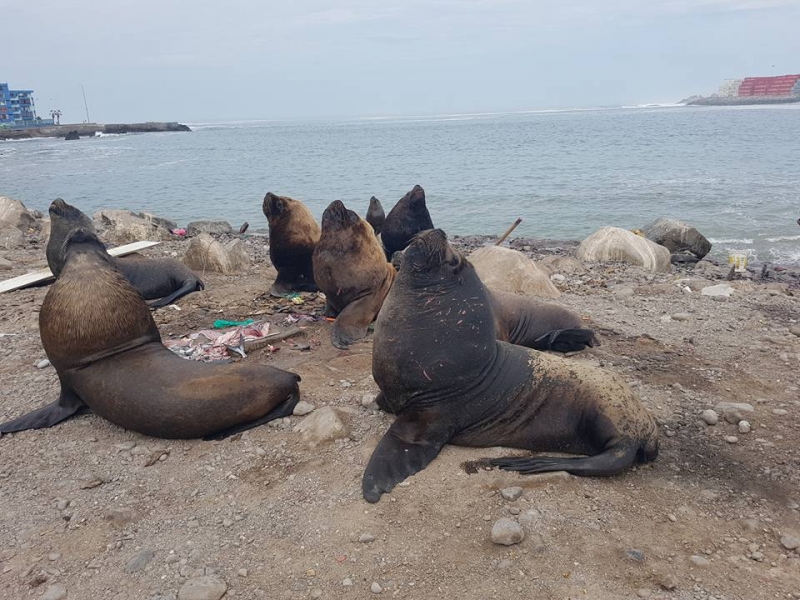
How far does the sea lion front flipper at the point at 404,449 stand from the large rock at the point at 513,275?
3.39m

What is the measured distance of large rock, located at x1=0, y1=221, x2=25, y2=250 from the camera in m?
9.99

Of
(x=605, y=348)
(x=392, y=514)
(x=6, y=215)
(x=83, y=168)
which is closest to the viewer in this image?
(x=392, y=514)

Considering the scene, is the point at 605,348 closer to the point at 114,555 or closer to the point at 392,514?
the point at 392,514

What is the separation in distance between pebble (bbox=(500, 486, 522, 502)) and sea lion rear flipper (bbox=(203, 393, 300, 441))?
1440mm

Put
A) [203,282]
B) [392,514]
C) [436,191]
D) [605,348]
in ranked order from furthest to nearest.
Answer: [436,191] → [203,282] → [605,348] → [392,514]

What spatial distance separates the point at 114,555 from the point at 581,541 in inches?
78.4

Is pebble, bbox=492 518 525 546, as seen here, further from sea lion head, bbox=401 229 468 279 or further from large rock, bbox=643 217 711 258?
large rock, bbox=643 217 711 258

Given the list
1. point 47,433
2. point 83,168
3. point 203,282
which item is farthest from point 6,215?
point 83,168

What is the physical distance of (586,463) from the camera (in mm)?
3252

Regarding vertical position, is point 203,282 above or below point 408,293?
below

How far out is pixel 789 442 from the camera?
3.54 m

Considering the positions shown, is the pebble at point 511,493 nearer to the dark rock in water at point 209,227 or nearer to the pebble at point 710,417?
the pebble at point 710,417

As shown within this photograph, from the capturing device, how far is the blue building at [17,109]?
241ft

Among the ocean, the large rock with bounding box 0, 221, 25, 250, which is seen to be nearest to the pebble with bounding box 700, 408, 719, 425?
the ocean
